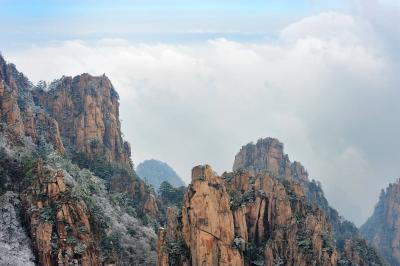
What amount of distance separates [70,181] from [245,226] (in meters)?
27.6

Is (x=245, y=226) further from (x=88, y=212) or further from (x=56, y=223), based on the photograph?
(x=56, y=223)

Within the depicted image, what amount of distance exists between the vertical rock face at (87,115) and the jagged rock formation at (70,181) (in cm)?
23

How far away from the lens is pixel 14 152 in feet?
352

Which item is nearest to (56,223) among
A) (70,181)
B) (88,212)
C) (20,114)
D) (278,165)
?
(88,212)

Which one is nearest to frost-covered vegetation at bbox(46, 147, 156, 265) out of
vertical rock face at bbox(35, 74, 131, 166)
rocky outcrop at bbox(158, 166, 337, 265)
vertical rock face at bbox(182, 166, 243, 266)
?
rocky outcrop at bbox(158, 166, 337, 265)

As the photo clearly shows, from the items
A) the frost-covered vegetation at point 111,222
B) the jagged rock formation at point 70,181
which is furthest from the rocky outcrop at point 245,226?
the jagged rock formation at point 70,181

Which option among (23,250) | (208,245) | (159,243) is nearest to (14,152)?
(23,250)

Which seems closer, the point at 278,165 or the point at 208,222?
the point at 208,222

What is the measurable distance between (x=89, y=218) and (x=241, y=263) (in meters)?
24.1

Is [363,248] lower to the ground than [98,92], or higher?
lower

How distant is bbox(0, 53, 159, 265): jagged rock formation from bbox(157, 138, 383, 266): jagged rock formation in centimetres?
1021

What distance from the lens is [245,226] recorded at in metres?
96.9

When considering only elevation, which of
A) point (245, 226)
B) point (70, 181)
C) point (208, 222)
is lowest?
point (208, 222)

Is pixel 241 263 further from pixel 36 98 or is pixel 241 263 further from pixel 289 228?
pixel 36 98
